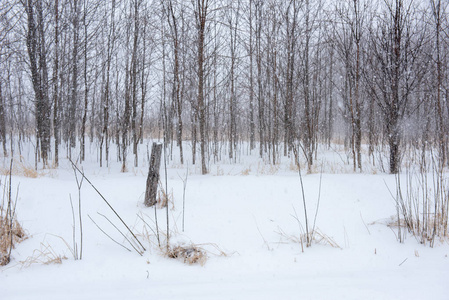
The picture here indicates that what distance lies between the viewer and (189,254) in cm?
244

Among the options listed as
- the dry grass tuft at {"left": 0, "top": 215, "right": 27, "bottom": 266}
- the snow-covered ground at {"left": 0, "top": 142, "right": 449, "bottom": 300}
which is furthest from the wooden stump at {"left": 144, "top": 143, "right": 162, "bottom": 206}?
the dry grass tuft at {"left": 0, "top": 215, "right": 27, "bottom": 266}

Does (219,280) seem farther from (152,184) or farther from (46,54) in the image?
(46,54)

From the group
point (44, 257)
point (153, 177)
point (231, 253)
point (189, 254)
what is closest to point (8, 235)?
point (44, 257)

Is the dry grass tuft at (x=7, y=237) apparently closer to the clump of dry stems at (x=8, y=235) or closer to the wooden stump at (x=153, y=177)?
the clump of dry stems at (x=8, y=235)

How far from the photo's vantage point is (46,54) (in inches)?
319

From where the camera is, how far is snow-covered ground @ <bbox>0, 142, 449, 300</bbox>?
6.46ft

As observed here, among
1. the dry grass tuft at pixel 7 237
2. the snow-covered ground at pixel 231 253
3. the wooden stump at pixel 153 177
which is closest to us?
the snow-covered ground at pixel 231 253

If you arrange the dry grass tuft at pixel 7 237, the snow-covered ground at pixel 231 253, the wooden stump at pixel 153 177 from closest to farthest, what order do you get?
the snow-covered ground at pixel 231 253
the dry grass tuft at pixel 7 237
the wooden stump at pixel 153 177

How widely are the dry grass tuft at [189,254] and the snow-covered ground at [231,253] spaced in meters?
0.06

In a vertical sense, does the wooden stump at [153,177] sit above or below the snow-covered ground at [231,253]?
above

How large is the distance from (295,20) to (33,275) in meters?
7.54

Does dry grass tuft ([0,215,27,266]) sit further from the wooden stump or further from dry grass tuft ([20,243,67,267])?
the wooden stump

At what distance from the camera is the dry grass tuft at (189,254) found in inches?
93.6

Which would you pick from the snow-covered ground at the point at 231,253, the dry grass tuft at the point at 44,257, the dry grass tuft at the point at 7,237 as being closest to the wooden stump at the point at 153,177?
the snow-covered ground at the point at 231,253
